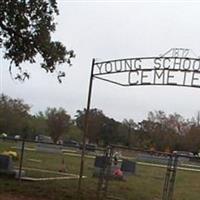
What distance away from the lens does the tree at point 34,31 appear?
16.5 m

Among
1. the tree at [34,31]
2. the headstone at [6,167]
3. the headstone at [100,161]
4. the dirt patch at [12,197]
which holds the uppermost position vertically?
the tree at [34,31]

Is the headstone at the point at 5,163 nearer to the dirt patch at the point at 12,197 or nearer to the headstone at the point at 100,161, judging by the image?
the headstone at the point at 100,161

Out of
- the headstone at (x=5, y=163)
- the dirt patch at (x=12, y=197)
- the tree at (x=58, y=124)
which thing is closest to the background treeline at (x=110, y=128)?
the tree at (x=58, y=124)

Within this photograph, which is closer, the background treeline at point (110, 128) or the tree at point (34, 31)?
the tree at point (34, 31)

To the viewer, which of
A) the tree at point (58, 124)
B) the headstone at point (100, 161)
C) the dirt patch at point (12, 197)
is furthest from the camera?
the tree at point (58, 124)

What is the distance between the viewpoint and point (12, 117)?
90000 millimetres

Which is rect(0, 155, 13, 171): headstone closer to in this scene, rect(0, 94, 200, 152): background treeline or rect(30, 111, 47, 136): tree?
rect(0, 94, 200, 152): background treeline

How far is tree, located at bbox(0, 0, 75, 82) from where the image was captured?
16.5 metres

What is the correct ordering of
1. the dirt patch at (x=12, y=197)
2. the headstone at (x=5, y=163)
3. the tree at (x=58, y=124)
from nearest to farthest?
the dirt patch at (x=12, y=197) < the headstone at (x=5, y=163) < the tree at (x=58, y=124)

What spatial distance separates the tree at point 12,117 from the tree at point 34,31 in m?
69.0

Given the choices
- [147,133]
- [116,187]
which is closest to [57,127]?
[147,133]

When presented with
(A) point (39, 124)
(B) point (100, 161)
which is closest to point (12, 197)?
(B) point (100, 161)

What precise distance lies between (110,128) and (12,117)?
53.2ft

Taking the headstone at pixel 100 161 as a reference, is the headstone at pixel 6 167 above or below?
below
